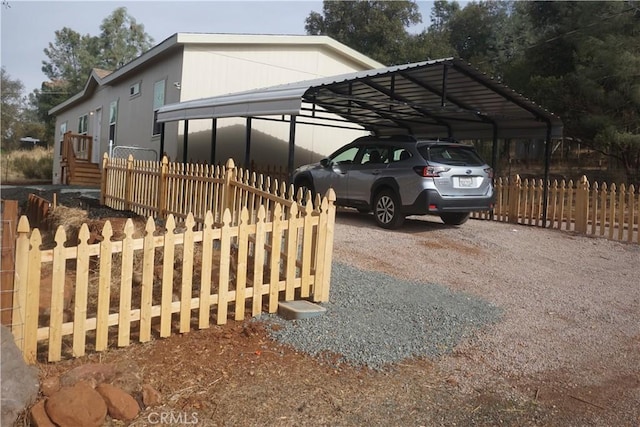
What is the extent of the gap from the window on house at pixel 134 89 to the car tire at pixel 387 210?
11.2 m

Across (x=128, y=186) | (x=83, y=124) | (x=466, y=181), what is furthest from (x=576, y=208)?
(x=83, y=124)

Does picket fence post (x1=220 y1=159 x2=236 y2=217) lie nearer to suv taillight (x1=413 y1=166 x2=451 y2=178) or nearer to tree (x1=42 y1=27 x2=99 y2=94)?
suv taillight (x1=413 y1=166 x2=451 y2=178)

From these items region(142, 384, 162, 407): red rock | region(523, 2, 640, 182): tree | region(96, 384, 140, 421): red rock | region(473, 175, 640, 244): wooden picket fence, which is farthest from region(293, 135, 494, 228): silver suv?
region(523, 2, 640, 182): tree

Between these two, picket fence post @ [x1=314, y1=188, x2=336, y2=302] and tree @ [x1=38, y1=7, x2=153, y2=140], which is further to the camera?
tree @ [x1=38, y1=7, x2=153, y2=140]

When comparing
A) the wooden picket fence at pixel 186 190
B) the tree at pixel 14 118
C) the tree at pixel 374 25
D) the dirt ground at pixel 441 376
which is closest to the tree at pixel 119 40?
the tree at pixel 14 118

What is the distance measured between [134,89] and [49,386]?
54.6ft

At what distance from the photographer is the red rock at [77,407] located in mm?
3324

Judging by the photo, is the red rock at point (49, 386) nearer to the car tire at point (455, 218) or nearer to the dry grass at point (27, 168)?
the car tire at point (455, 218)

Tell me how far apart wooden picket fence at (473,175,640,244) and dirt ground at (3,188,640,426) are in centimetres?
487

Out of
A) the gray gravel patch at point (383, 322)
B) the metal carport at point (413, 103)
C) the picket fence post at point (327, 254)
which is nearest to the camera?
the gray gravel patch at point (383, 322)

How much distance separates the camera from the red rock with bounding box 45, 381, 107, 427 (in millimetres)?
3324

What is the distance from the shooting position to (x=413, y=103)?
12844 millimetres

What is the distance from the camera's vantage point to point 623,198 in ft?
36.0

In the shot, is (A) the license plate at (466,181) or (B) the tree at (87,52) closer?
(A) the license plate at (466,181)
